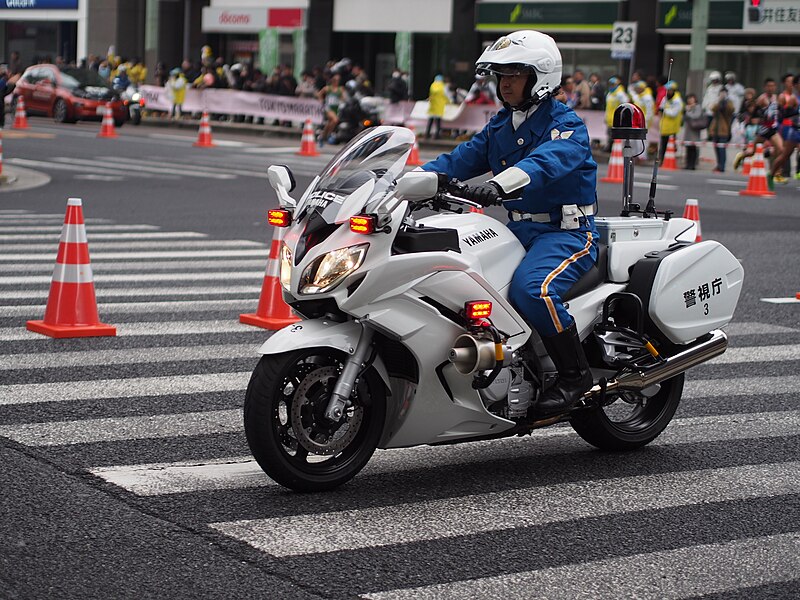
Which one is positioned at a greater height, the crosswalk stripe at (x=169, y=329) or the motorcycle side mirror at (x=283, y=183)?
the motorcycle side mirror at (x=283, y=183)

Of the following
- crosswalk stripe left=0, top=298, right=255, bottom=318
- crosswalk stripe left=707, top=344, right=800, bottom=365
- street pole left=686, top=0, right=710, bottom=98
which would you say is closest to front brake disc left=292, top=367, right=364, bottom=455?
crosswalk stripe left=707, top=344, right=800, bottom=365

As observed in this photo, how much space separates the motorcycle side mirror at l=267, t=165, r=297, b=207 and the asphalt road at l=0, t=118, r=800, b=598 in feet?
3.81

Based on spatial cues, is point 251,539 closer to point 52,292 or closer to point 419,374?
point 419,374

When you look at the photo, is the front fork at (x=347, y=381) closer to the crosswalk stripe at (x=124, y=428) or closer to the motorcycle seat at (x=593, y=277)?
the motorcycle seat at (x=593, y=277)

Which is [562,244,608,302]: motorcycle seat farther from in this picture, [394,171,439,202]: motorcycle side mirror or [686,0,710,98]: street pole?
[686,0,710,98]: street pole

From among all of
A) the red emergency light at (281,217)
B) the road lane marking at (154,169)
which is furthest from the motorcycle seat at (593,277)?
the road lane marking at (154,169)

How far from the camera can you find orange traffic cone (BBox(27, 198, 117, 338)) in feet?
30.1

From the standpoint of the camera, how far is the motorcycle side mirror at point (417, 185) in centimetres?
532

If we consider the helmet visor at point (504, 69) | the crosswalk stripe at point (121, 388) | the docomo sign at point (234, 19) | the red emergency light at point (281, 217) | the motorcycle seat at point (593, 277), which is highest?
the docomo sign at point (234, 19)

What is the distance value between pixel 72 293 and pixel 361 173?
4.14m

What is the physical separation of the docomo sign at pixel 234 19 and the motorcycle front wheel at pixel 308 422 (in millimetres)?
44001

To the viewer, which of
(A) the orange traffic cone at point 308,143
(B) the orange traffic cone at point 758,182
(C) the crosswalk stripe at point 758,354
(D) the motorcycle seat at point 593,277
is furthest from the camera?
(A) the orange traffic cone at point 308,143

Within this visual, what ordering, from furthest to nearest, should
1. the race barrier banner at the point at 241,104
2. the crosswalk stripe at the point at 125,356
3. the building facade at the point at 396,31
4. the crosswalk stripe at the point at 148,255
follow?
the building facade at the point at 396,31 → the race barrier banner at the point at 241,104 → the crosswalk stripe at the point at 148,255 → the crosswalk stripe at the point at 125,356

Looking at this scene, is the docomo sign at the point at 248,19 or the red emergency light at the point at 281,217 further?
the docomo sign at the point at 248,19
